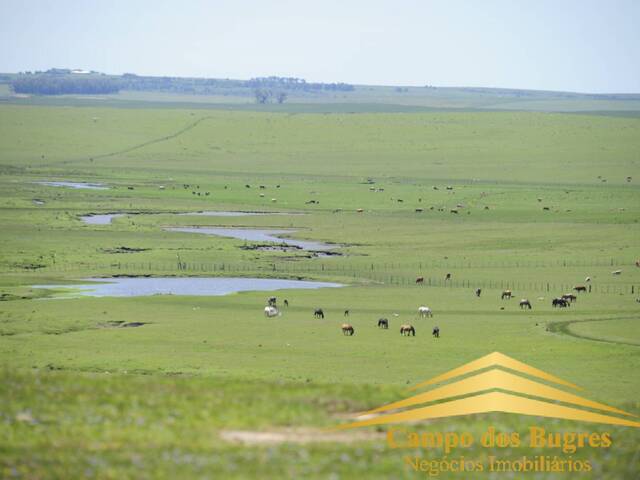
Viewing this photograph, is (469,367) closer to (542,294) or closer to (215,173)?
(542,294)

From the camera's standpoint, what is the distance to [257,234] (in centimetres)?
7938

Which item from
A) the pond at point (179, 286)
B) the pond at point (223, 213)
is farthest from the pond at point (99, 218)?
the pond at point (179, 286)

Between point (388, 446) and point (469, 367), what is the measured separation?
14.8 metres

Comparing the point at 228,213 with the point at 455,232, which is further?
the point at 228,213

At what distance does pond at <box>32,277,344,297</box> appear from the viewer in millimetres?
55031

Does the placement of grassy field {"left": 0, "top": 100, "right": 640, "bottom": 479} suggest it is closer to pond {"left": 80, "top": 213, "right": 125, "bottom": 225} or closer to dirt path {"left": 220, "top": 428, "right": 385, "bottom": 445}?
dirt path {"left": 220, "top": 428, "right": 385, "bottom": 445}

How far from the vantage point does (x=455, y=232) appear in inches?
3132

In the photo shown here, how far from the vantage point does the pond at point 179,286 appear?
55031mm

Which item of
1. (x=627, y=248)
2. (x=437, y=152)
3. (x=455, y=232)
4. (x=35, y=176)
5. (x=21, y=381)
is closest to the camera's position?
(x=21, y=381)

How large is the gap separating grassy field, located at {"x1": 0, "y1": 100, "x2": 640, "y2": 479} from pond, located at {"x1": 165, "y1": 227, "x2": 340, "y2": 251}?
204cm

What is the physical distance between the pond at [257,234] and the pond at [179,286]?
1294 cm

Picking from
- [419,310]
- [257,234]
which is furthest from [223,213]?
[419,310]

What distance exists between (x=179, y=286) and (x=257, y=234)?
72.9ft

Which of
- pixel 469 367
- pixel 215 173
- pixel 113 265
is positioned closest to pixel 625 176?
pixel 215 173
